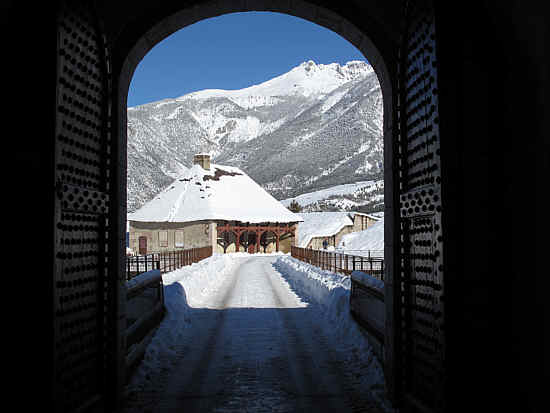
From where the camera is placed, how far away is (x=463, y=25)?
349 cm

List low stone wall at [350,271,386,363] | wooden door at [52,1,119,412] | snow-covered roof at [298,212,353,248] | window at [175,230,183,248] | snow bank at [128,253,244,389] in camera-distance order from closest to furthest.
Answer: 1. wooden door at [52,1,119,412]
2. snow bank at [128,253,244,389]
3. low stone wall at [350,271,386,363]
4. window at [175,230,183,248]
5. snow-covered roof at [298,212,353,248]

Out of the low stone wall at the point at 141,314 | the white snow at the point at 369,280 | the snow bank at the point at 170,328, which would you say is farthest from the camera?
the white snow at the point at 369,280

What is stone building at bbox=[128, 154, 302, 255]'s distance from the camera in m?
42.2

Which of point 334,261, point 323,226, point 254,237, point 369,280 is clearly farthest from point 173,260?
point 323,226

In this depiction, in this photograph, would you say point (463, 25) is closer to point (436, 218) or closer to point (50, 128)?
point (436, 218)

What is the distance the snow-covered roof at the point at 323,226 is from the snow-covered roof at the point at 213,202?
8.98 meters

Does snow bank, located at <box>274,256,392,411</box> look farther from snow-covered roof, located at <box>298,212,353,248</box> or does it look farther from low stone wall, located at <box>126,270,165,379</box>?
snow-covered roof, located at <box>298,212,353,248</box>

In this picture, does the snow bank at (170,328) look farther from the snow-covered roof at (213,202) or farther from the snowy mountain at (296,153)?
the snowy mountain at (296,153)

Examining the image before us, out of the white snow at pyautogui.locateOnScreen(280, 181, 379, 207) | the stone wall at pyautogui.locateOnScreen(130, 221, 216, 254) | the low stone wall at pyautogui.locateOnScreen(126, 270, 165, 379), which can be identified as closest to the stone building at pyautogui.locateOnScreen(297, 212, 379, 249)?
the stone wall at pyautogui.locateOnScreen(130, 221, 216, 254)

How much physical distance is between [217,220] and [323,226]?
1907 cm

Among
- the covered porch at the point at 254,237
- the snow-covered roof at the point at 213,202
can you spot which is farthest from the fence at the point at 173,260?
the snow-covered roof at the point at 213,202

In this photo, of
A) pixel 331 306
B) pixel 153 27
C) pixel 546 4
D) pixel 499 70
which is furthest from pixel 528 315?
pixel 331 306

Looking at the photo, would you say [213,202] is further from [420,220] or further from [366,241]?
[420,220]

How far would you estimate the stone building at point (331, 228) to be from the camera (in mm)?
54875
